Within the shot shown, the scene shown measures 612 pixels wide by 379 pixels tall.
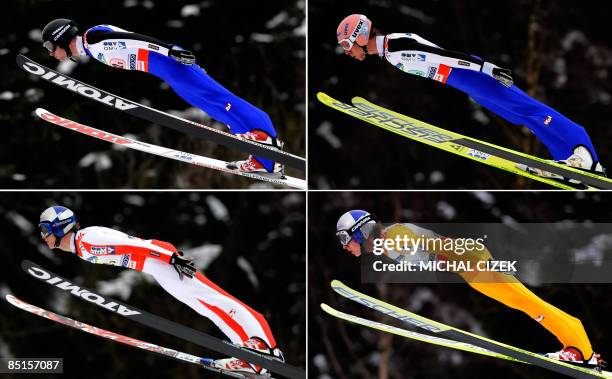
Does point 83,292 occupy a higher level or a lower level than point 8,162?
lower

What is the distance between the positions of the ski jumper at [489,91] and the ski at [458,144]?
0.14 metres

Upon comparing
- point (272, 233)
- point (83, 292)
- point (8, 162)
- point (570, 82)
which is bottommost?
point (83, 292)

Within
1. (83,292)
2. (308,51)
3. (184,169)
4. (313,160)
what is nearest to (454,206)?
(313,160)

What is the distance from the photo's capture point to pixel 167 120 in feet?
15.8

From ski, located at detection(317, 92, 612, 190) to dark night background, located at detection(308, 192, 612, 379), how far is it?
0.39 metres

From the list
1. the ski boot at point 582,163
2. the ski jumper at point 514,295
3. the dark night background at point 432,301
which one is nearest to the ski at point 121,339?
the dark night background at point 432,301

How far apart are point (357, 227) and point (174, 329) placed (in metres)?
1.28

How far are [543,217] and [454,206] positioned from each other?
59 cm

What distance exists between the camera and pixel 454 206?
216 inches

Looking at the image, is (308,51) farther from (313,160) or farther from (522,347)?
(522,347)

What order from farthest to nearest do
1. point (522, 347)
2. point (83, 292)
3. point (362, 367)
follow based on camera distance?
point (362, 367), point (522, 347), point (83, 292)

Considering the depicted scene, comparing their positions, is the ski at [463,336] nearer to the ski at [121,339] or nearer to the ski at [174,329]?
the ski at [174,329]

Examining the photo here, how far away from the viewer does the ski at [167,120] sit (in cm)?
479

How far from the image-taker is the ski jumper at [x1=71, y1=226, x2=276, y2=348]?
187 inches
